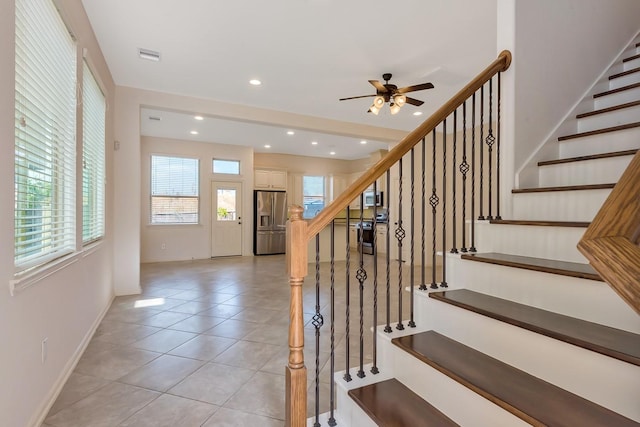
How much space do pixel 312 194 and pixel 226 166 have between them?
2.82 m

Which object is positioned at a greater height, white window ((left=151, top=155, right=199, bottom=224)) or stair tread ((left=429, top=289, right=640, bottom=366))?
white window ((left=151, top=155, right=199, bottom=224))

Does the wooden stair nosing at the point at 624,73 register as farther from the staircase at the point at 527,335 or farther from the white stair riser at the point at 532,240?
the white stair riser at the point at 532,240

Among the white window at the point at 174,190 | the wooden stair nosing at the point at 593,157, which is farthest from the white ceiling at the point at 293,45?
the white window at the point at 174,190

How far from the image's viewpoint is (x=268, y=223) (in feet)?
27.0

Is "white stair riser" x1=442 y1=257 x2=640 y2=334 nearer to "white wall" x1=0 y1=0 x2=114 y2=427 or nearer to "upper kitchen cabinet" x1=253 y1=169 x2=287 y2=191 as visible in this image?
"white wall" x1=0 y1=0 x2=114 y2=427

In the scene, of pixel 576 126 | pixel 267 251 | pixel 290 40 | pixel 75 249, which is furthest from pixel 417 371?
pixel 267 251

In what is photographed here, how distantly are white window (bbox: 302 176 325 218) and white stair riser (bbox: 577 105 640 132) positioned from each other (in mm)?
7402

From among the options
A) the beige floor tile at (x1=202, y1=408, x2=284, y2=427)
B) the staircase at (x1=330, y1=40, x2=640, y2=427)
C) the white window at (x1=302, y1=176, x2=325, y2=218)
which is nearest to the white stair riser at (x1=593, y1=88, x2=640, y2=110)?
the staircase at (x1=330, y1=40, x2=640, y2=427)

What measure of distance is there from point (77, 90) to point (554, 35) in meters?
3.58

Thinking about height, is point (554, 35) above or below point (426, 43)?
below

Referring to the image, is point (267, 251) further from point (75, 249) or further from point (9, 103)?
point (9, 103)

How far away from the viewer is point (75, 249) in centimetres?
238

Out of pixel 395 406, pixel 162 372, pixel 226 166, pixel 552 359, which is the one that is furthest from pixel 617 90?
pixel 226 166

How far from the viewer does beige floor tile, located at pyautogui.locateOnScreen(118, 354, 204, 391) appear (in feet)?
6.72
